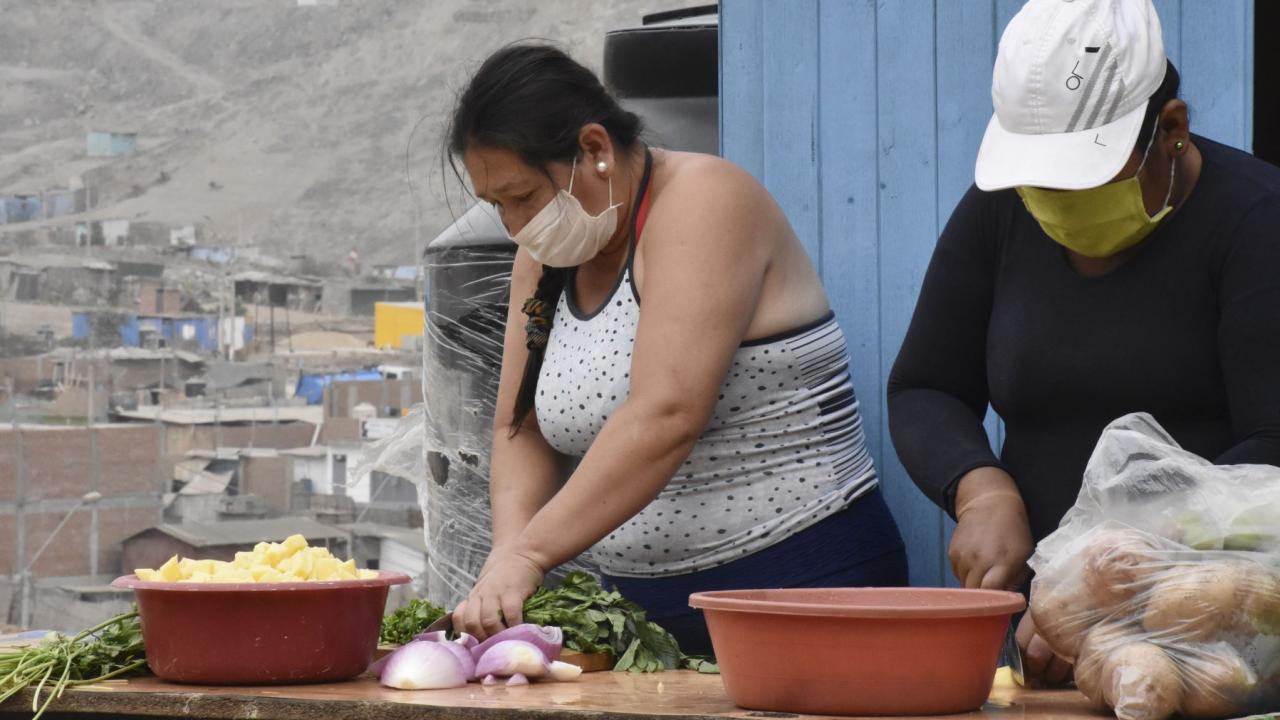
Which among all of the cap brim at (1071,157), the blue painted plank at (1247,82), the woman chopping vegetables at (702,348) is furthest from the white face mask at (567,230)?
the blue painted plank at (1247,82)

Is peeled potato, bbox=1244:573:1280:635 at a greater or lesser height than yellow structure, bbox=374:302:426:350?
lesser

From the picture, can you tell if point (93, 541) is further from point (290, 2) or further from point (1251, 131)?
point (1251, 131)

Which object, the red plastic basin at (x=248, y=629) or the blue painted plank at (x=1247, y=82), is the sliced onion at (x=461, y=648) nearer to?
the red plastic basin at (x=248, y=629)

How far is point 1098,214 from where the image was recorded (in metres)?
1.82

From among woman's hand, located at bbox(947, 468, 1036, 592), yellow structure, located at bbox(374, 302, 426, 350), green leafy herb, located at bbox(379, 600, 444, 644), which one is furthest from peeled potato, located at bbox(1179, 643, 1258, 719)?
yellow structure, located at bbox(374, 302, 426, 350)

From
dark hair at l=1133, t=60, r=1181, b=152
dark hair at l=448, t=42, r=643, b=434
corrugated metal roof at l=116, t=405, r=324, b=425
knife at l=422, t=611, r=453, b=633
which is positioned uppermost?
dark hair at l=448, t=42, r=643, b=434

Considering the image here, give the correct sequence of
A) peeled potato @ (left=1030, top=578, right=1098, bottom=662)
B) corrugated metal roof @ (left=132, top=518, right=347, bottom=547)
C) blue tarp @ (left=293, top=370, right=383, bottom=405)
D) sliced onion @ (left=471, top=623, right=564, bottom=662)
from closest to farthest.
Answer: peeled potato @ (left=1030, top=578, right=1098, bottom=662) → sliced onion @ (left=471, top=623, right=564, bottom=662) → corrugated metal roof @ (left=132, top=518, right=347, bottom=547) → blue tarp @ (left=293, top=370, right=383, bottom=405)

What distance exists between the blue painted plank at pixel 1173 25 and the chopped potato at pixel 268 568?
1765 millimetres

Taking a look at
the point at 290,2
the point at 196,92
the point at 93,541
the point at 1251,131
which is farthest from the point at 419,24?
the point at 1251,131

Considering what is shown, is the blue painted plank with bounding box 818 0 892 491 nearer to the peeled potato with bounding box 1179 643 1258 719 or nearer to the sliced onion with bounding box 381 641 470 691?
the sliced onion with bounding box 381 641 470 691

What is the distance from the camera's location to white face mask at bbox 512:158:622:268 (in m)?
2.31

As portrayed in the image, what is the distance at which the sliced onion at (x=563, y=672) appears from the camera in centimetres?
191

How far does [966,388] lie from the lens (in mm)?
2172

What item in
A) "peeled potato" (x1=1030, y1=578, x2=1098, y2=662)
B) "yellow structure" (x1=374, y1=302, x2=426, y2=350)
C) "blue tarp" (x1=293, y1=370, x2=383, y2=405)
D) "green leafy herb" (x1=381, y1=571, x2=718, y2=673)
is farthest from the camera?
"blue tarp" (x1=293, y1=370, x2=383, y2=405)
